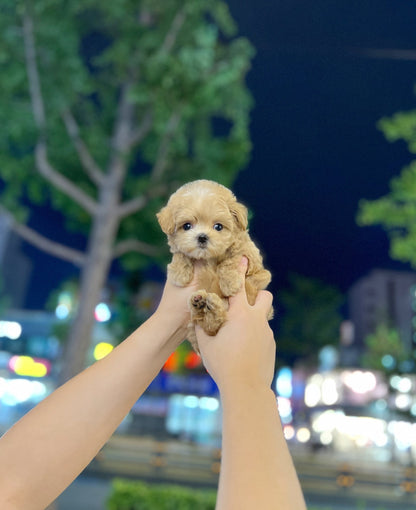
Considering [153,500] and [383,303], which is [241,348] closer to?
[153,500]

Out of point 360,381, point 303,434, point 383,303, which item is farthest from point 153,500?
point 383,303

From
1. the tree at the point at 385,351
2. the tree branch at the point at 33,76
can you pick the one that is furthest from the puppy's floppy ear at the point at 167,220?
the tree at the point at 385,351

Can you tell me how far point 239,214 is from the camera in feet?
6.53

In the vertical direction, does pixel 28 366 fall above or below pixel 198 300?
above

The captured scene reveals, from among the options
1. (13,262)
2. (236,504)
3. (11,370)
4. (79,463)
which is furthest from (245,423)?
(13,262)

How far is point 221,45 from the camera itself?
9891 mm

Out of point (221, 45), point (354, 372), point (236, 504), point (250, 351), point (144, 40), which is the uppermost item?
point (354, 372)

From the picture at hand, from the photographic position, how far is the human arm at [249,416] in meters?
1.23

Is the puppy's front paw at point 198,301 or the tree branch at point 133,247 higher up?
the tree branch at point 133,247

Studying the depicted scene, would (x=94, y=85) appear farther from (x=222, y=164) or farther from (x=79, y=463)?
(x=79, y=463)

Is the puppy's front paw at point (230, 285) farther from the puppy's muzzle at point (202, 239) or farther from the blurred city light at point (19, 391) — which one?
the blurred city light at point (19, 391)

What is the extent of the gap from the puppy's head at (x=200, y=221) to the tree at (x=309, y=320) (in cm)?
3850

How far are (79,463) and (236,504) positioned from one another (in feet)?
2.38

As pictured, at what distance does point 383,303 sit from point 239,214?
5264 cm
